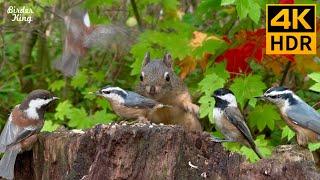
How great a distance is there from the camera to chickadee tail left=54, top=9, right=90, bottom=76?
6.63 metres

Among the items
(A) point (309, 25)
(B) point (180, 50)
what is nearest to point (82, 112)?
(B) point (180, 50)

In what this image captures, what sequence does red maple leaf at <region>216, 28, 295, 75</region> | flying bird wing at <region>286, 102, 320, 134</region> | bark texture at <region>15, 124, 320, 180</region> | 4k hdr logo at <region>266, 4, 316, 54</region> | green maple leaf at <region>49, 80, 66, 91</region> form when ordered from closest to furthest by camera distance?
1. bark texture at <region>15, 124, 320, 180</region>
2. flying bird wing at <region>286, 102, 320, 134</region>
3. 4k hdr logo at <region>266, 4, 316, 54</region>
4. red maple leaf at <region>216, 28, 295, 75</region>
5. green maple leaf at <region>49, 80, 66, 91</region>

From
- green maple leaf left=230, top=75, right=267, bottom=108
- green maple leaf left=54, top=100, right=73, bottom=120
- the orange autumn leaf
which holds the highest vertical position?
the orange autumn leaf

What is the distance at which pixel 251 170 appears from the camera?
4418 mm

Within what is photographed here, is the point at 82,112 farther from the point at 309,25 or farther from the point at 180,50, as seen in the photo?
the point at 309,25

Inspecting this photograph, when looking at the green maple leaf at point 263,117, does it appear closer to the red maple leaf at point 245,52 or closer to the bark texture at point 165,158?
the red maple leaf at point 245,52

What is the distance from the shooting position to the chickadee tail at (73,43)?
6633 mm

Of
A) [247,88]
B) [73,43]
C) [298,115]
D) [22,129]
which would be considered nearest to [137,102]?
[22,129]

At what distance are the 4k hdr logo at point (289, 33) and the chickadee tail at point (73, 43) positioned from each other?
1.69 meters

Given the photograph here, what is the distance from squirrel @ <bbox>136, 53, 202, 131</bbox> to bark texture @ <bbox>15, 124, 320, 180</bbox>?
2.86 feet

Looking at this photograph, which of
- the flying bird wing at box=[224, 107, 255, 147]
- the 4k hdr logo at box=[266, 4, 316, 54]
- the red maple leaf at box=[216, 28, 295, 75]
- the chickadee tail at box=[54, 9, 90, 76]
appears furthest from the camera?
the chickadee tail at box=[54, 9, 90, 76]

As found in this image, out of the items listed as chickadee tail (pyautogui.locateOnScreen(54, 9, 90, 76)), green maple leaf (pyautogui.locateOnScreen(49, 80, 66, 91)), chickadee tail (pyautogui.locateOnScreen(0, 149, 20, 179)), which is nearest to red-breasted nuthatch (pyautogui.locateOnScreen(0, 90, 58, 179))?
chickadee tail (pyautogui.locateOnScreen(0, 149, 20, 179))

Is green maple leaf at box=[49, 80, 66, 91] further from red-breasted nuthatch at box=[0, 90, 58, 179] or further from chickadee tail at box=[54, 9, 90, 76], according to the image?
red-breasted nuthatch at box=[0, 90, 58, 179]

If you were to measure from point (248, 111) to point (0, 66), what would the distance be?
3276mm
